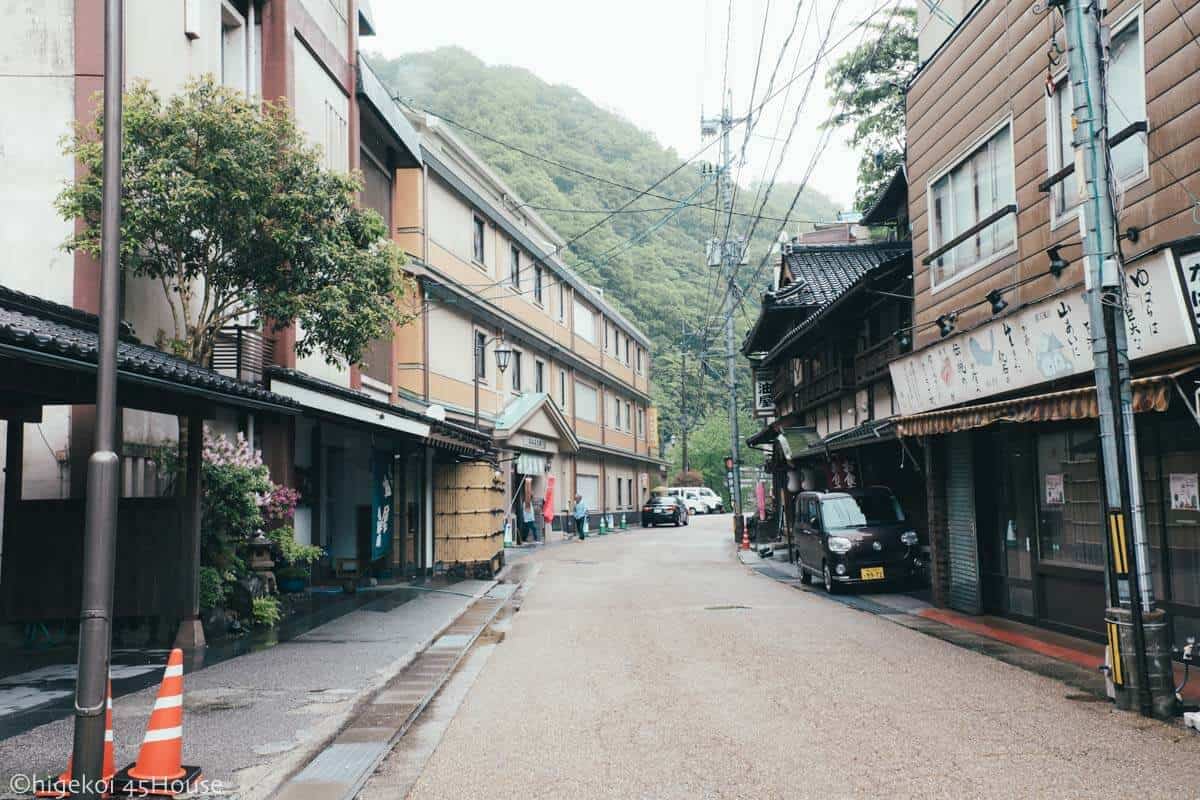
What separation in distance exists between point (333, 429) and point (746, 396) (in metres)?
66.5

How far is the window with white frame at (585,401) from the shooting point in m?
45.7

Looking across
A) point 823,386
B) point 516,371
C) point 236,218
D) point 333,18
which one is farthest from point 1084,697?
point 516,371

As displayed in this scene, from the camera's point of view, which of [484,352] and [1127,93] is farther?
[484,352]

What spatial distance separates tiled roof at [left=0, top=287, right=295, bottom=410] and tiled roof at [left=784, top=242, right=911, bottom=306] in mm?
16817

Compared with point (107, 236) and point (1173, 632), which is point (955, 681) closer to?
point (1173, 632)

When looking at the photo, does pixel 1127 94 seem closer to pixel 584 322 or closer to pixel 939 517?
pixel 939 517

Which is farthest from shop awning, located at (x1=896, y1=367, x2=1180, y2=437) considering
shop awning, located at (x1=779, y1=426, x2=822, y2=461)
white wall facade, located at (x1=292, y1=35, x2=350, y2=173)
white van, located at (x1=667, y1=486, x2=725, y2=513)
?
white van, located at (x1=667, y1=486, x2=725, y2=513)

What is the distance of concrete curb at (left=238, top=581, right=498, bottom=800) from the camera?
568cm

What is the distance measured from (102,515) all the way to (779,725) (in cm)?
472

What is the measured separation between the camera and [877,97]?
91.3 feet

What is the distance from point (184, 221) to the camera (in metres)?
11.1

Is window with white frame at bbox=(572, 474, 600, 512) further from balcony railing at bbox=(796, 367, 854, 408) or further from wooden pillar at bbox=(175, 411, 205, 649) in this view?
wooden pillar at bbox=(175, 411, 205, 649)

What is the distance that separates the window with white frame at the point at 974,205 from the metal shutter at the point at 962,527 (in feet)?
8.21

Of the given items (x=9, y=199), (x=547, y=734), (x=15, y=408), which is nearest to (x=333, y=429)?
(x=9, y=199)
